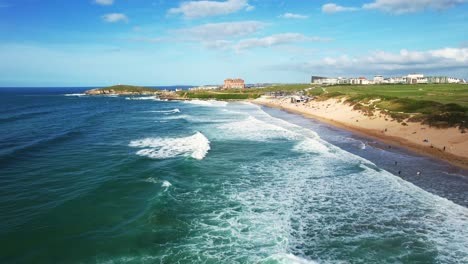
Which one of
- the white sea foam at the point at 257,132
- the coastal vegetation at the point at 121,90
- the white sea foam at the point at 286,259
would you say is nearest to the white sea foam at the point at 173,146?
the white sea foam at the point at 257,132

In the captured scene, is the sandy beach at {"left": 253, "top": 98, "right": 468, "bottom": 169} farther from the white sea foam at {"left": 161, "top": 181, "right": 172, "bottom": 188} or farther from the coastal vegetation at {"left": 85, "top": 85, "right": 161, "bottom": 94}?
the coastal vegetation at {"left": 85, "top": 85, "right": 161, "bottom": 94}

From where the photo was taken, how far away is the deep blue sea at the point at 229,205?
40.5 ft

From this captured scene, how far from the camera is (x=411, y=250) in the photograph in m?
12.3

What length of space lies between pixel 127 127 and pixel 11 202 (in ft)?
95.0

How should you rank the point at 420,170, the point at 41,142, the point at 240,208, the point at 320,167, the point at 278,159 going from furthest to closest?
A: the point at 41,142 → the point at 278,159 → the point at 320,167 → the point at 420,170 → the point at 240,208

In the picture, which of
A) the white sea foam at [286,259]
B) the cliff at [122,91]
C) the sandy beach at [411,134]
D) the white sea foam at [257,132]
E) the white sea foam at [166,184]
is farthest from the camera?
the cliff at [122,91]

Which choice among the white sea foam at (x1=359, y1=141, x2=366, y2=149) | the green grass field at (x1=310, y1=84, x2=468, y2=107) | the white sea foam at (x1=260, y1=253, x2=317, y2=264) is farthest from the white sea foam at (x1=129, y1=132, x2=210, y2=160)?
the green grass field at (x1=310, y1=84, x2=468, y2=107)

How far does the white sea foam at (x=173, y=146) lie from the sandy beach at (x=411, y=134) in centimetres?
1803

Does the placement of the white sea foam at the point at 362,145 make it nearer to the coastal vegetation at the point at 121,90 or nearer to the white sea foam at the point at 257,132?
the white sea foam at the point at 257,132

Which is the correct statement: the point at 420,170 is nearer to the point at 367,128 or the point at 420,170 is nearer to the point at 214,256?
the point at 214,256

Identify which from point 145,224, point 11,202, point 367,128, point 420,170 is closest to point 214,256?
point 145,224

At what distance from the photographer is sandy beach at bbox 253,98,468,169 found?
2622cm

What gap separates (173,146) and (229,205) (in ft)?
51.6

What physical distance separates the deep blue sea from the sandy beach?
214cm
